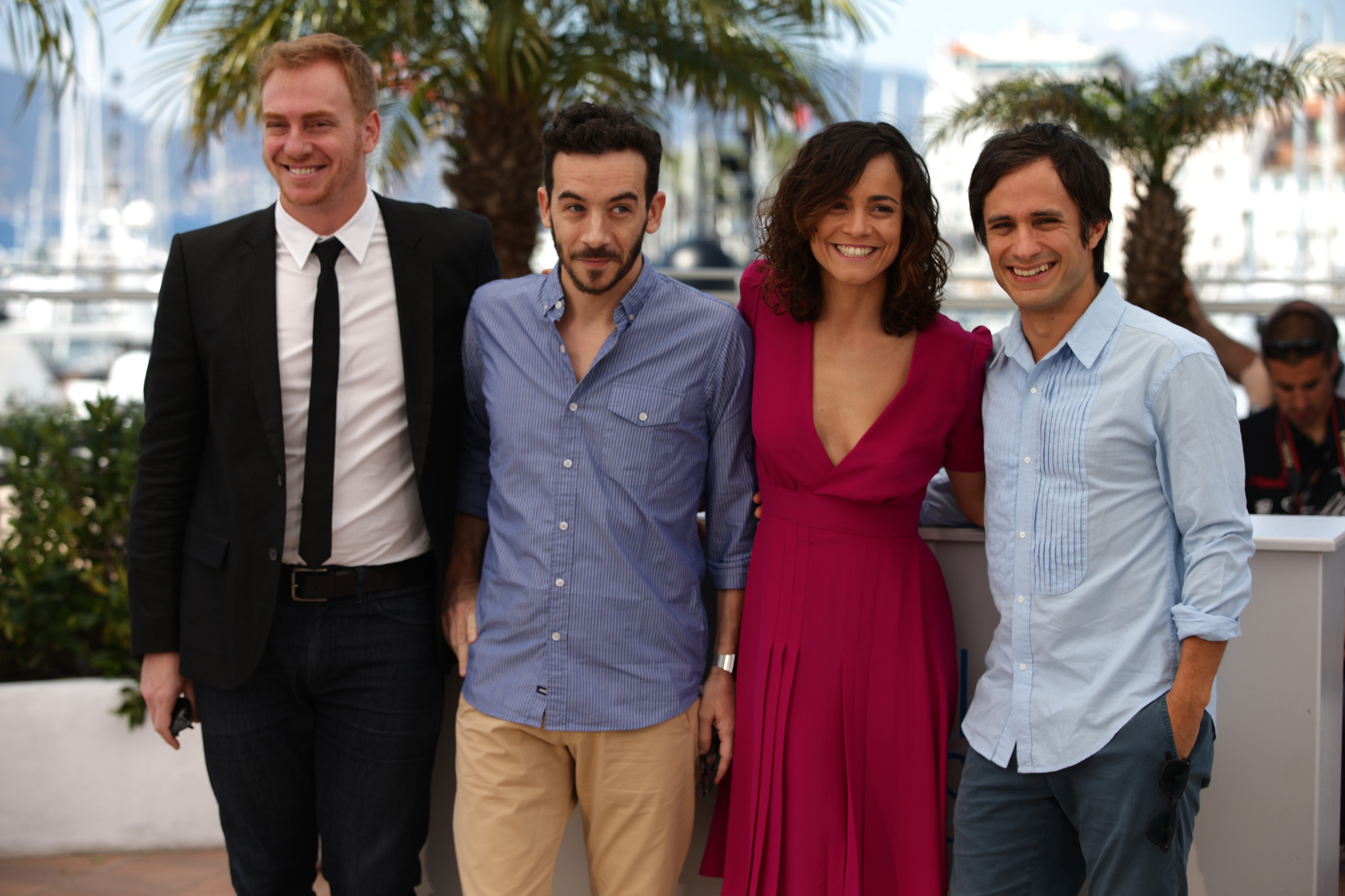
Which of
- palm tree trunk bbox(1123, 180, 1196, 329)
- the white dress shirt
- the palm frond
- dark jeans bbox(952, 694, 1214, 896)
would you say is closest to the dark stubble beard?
the white dress shirt

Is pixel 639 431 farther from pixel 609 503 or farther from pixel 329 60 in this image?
pixel 329 60

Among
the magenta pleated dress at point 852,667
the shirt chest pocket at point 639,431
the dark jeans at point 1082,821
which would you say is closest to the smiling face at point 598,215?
the shirt chest pocket at point 639,431

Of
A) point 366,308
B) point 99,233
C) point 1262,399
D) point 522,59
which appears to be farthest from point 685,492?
point 99,233

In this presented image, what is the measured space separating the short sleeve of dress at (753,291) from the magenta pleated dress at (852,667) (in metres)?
0.25

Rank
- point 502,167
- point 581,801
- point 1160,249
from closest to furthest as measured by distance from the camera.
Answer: point 581,801, point 502,167, point 1160,249

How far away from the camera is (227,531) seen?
2.46 metres

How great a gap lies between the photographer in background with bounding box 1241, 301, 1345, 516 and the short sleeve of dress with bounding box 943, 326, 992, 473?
2.04 m

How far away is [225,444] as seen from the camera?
2441 mm

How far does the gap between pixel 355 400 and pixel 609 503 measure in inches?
26.1

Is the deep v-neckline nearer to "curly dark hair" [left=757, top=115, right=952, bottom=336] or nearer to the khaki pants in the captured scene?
"curly dark hair" [left=757, top=115, right=952, bottom=336]

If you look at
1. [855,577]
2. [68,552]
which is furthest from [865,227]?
[68,552]

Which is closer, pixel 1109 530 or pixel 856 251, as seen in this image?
pixel 1109 530

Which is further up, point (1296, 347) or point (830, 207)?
point (830, 207)

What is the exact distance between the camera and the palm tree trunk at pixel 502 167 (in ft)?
23.1
